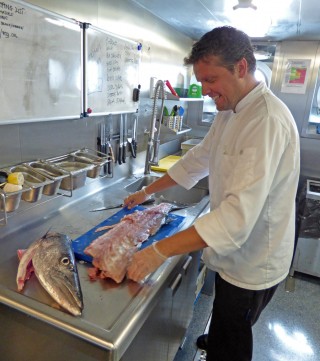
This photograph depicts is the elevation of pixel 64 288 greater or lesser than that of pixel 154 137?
lesser

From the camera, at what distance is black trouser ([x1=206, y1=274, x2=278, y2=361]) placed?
117 cm

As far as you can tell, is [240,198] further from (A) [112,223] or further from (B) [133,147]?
(B) [133,147]

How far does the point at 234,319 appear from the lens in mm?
1208

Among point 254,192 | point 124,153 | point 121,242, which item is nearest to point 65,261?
point 121,242

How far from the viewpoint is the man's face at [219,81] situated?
98 cm

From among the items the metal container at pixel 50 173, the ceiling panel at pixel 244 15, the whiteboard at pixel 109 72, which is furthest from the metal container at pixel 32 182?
the ceiling panel at pixel 244 15

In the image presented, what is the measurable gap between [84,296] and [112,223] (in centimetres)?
49

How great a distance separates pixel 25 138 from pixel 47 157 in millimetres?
157

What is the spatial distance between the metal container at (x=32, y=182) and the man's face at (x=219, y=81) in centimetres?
71

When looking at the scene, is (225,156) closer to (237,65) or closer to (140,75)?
(237,65)

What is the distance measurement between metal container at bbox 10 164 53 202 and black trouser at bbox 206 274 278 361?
2.70 feet

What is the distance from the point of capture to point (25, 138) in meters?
Answer: 1.25

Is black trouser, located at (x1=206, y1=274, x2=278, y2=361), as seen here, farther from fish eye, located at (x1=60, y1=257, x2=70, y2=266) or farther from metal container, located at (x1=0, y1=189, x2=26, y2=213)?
metal container, located at (x1=0, y1=189, x2=26, y2=213)

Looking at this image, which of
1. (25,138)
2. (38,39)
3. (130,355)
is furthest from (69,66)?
(130,355)
